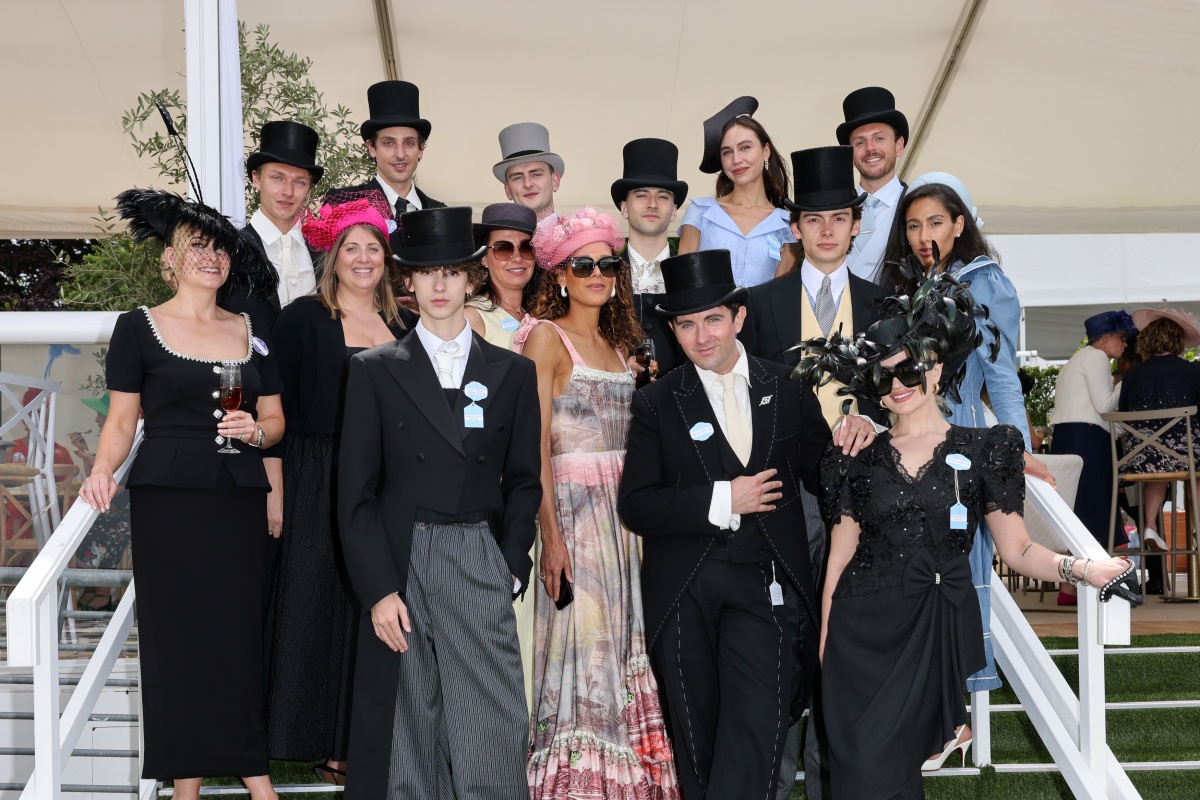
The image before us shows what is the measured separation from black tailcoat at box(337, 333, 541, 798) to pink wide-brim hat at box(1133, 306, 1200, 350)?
19.2 feet

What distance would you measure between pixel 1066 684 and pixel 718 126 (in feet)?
7.92

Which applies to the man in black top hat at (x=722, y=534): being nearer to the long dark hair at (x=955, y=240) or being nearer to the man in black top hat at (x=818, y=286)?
the man in black top hat at (x=818, y=286)

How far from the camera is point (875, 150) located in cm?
468

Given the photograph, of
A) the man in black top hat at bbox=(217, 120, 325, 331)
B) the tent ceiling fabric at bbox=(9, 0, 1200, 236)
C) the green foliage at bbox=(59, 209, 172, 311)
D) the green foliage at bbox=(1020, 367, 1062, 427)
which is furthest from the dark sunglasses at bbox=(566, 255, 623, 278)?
the green foliage at bbox=(1020, 367, 1062, 427)

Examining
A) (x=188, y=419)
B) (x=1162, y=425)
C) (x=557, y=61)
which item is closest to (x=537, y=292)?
(x=188, y=419)

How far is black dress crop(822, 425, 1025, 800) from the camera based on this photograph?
3.21 m

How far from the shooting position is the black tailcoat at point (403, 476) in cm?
308

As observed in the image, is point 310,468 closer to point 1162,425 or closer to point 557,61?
point 557,61

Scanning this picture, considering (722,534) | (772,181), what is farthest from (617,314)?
(772,181)

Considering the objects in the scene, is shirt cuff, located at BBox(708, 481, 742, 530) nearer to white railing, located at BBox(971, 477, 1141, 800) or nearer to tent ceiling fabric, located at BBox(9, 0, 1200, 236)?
white railing, located at BBox(971, 477, 1141, 800)

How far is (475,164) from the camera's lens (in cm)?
802

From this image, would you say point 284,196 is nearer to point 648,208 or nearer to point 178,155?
point 178,155

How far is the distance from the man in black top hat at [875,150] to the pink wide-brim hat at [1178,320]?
383 cm

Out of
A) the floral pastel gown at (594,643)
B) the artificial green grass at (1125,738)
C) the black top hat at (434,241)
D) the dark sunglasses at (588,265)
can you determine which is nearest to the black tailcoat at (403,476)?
the black top hat at (434,241)
